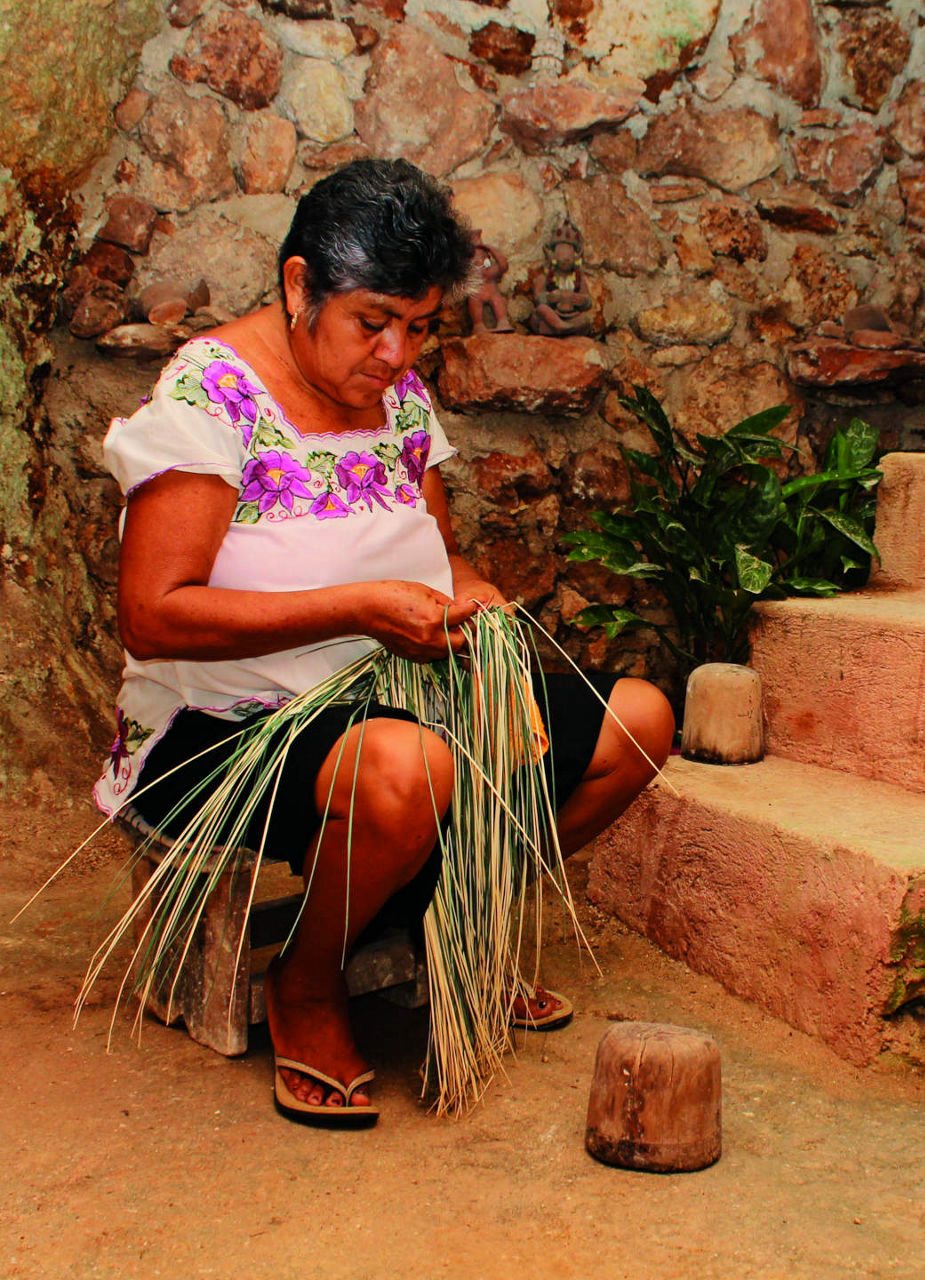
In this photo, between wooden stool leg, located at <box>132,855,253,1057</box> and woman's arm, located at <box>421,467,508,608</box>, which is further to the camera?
woman's arm, located at <box>421,467,508,608</box>

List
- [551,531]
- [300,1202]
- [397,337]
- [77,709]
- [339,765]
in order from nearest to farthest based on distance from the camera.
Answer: [300,1202] → [339,765] → [397,337] → [77,709] → [551,531]

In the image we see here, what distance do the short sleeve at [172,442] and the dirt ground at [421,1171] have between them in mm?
901

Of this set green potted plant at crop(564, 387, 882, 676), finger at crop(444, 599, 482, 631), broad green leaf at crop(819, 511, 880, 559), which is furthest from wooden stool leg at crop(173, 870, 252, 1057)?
broad green leaf at crop(819, 511, 880, 559)

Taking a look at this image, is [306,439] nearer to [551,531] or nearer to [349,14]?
[551,531]

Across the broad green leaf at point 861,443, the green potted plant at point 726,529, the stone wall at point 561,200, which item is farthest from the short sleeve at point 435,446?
the broad green leaf at point 861,443

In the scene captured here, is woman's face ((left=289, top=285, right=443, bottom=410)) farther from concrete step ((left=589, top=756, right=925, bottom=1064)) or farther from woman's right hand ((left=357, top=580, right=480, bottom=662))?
concrete step ((left=589, top=756, right=925, bottom=1064))

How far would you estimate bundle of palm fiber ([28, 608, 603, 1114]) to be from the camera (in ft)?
5.51

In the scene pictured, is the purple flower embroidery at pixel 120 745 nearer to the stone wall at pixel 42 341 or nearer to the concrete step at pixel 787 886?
the stone wall at pixel 42 341

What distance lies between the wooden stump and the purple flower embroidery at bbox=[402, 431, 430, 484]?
0.99 m

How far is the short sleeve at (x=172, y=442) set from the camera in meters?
1.67

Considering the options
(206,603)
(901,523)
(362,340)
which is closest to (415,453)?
(362,340)

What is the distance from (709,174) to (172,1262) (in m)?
3.08

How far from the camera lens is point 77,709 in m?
2.72

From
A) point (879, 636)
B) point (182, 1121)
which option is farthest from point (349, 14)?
point (182, 1121)
